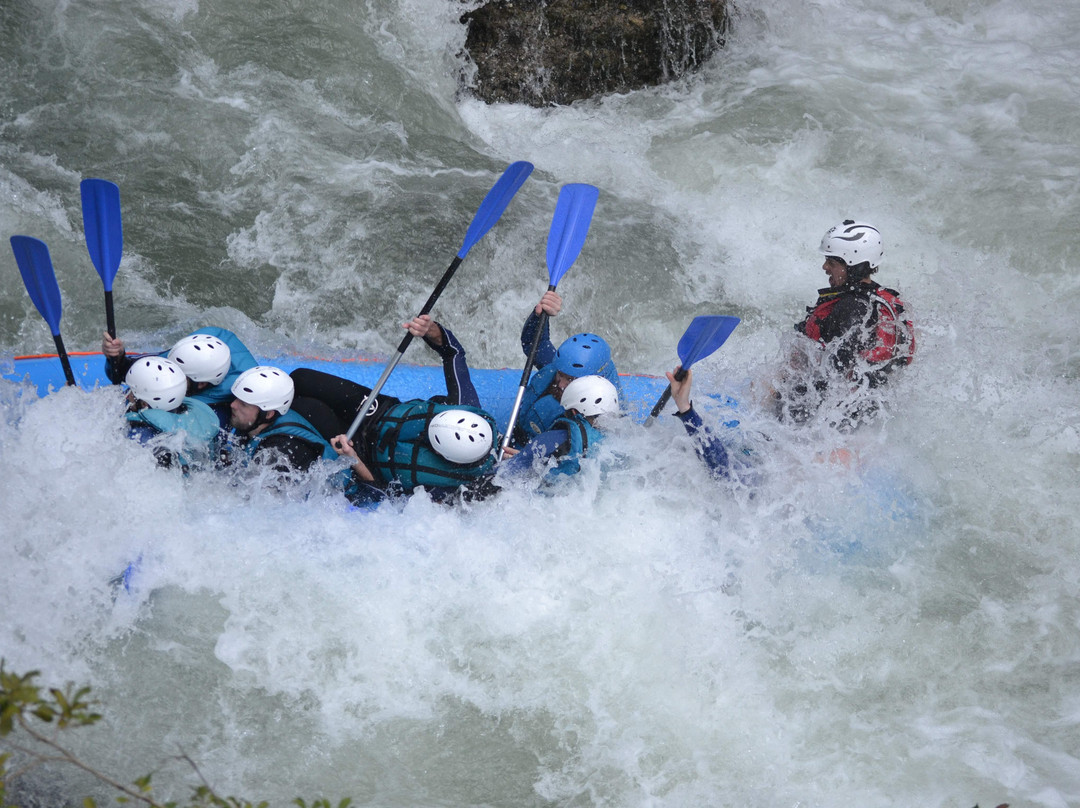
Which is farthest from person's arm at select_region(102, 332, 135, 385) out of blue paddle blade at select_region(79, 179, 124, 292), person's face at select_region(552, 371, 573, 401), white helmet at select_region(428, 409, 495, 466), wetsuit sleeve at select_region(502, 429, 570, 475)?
person's face at select_region(552, 371, 573, 401)

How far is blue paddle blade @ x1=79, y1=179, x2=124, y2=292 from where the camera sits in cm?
417

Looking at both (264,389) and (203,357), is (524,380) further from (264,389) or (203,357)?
(203,357)

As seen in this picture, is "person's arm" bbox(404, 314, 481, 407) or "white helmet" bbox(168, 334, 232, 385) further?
"person's arm" bbox(404, 314, 481, 407)

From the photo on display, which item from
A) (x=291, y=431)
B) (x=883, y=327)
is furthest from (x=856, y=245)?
(x=291, y=431)

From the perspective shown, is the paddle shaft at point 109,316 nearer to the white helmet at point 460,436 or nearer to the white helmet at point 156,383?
the white helmet at point 156,383

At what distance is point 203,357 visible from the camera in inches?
156

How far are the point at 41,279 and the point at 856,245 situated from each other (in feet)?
11.1

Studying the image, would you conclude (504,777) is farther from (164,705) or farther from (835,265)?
(835,265)

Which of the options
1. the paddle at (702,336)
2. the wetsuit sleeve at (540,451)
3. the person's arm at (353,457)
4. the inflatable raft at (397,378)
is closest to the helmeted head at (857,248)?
the paddle at (702,336)

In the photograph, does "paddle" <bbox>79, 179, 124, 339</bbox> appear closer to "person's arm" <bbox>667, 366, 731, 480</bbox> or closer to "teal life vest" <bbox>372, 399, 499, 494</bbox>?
"teal life vest" <bbox>372, 399, 499, 494</bbox>

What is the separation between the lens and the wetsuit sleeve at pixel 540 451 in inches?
148

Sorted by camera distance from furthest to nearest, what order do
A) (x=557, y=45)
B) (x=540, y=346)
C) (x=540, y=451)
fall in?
1. (x=557, y=45)
2. (x=540, y=346)
3. (x=540, y=451)

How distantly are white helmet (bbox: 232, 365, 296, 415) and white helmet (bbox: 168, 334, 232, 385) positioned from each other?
0.18m

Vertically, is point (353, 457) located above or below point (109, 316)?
below
